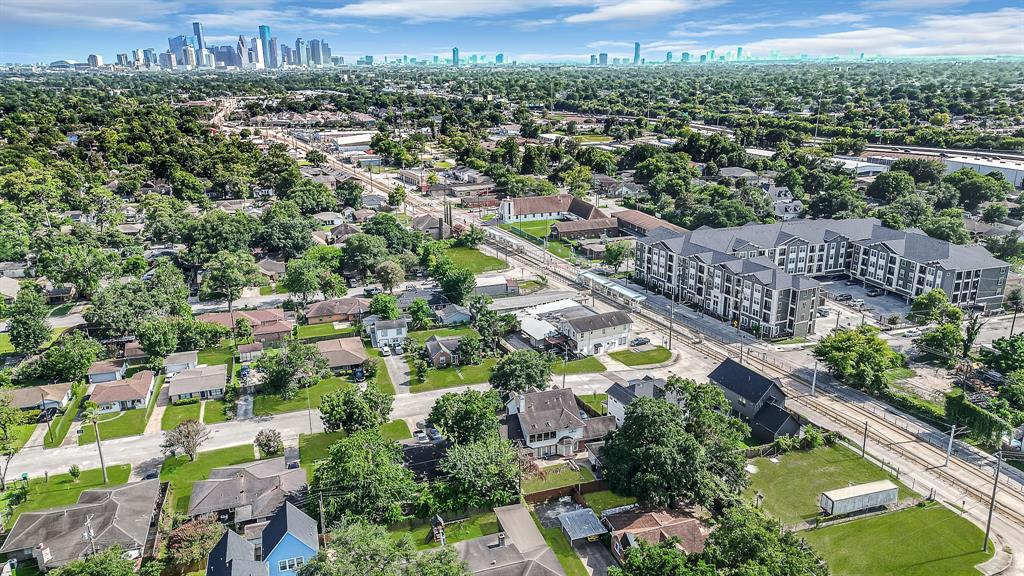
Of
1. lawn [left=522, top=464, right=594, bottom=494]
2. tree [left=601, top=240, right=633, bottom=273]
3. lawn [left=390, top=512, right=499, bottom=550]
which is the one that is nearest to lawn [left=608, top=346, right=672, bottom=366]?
lawn [left=522, top=464, right=594, bottom=494]

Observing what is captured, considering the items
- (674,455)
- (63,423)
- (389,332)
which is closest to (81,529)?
(63,423)

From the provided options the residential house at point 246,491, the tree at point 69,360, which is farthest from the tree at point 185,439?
the tree at point 69,360

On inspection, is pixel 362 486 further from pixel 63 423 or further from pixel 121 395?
pixel 63 423

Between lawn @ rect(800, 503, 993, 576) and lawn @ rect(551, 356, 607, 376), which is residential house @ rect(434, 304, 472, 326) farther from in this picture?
lawn @ rect(800, 503, 993, 576)

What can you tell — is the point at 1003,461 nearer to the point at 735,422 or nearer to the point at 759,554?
the point at 735,422

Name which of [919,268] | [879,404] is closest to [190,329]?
[879,404]
